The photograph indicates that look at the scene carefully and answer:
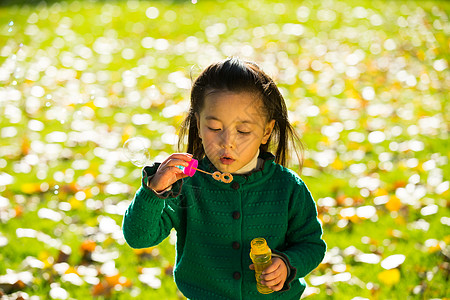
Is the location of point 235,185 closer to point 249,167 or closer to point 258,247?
point 249,167

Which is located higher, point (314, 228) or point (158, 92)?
point (314, 228)

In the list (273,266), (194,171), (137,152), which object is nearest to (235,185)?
(194,171)

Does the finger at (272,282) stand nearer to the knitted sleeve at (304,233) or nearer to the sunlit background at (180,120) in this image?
the knitted sleeve at (304,233)

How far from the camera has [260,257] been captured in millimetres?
1867

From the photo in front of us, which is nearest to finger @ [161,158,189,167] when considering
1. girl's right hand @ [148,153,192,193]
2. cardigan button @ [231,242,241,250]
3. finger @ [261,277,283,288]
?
girl's right hand @ [148,153,192,193]

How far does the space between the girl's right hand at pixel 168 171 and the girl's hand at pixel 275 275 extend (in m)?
0.41

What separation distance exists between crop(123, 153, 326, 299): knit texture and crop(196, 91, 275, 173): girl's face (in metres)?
0.14

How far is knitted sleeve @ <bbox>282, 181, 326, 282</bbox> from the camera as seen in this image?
6.68 feet

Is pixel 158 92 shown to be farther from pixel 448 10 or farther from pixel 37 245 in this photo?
pixel 448 10

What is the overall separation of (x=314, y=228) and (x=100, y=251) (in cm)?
169

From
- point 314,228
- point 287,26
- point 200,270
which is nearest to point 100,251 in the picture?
point 200,270

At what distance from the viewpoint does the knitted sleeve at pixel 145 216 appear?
1.87 meters

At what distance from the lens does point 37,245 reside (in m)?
3.45

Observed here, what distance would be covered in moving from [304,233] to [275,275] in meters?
0.24
